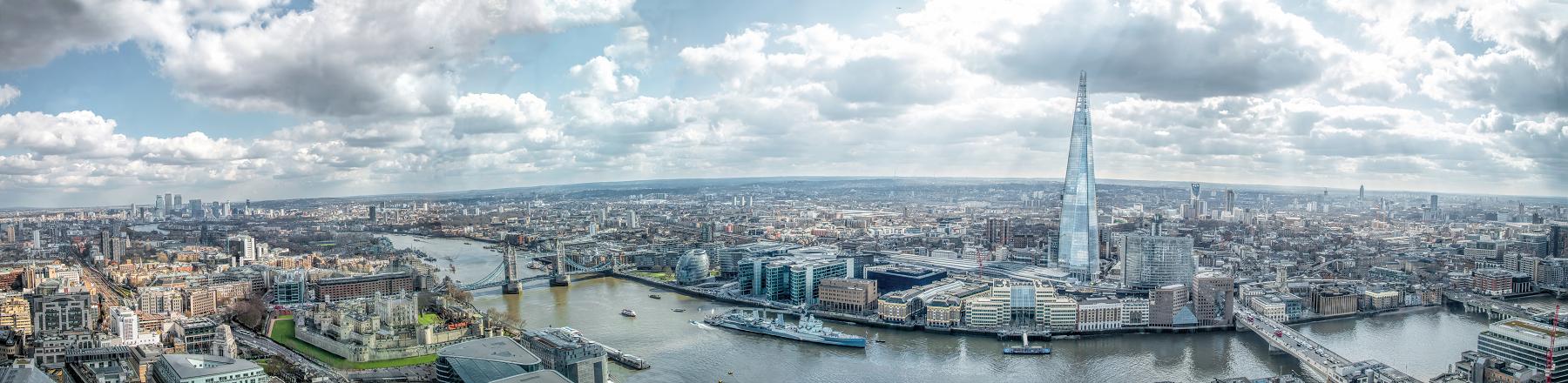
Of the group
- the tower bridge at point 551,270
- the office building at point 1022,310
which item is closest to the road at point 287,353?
the tower bridge at point 551,270

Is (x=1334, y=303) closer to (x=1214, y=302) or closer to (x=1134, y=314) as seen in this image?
(x=1214, y=302)

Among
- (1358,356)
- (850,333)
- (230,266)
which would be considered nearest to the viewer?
(1358,356)

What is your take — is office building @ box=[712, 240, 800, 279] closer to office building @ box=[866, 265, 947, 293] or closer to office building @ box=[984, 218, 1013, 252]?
office building @ box=[866, 265, 947, 293]

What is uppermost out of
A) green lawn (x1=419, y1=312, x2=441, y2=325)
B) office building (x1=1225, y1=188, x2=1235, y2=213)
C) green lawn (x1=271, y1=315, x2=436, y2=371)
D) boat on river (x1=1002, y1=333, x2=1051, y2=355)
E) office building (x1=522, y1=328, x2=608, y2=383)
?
office building (x1=1225, y1=188, x2=1235, y2=213)

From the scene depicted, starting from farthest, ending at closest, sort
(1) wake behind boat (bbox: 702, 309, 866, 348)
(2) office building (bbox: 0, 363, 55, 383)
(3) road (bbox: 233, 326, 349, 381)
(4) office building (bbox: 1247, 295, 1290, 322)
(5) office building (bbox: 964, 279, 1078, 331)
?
(4) office building (bbox: 1247, 295, 1290, 322)
(5) office building (bbox: 964, 279, 1078, 331)
(1) wake behind boat (bbox: 702, 309, 866, 348)
(3) road (bbox: 233, 326, 349, 381)
(2) office building (bbox: 0, 363, 55, 383)

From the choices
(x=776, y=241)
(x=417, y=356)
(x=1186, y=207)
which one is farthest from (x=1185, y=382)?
(x=1186, y=207)

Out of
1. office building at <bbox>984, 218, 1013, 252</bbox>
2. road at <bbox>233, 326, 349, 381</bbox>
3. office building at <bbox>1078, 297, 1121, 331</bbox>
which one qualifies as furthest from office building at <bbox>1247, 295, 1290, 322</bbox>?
road at <bbox>233, 326, 349, 381</bbox>

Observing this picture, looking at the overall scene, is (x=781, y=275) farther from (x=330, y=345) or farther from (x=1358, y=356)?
(x=1358, y=356)
